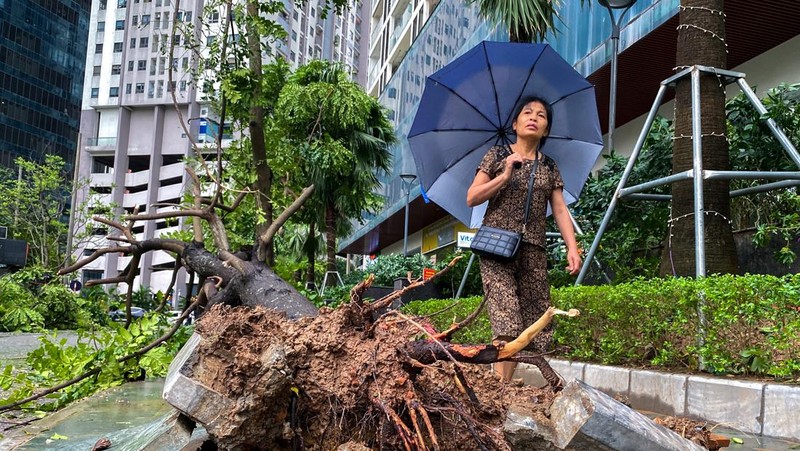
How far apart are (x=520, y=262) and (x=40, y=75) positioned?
79244mm

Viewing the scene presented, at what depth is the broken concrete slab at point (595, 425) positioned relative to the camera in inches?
75.5

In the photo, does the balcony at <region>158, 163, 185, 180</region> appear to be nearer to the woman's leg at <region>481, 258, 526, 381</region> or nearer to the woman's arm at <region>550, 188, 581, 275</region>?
the woman's arm at <region>550, 188, 581, 275</region>

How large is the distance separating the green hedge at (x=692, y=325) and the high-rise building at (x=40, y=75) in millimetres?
67295

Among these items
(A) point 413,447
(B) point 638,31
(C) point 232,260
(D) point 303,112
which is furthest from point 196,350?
(D) point 303,112

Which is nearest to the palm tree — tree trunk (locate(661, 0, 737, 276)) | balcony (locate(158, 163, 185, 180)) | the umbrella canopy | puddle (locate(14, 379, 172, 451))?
tree trunk (locate(661, 0, 737, 276))

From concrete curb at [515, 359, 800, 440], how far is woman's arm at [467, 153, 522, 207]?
1.58 m

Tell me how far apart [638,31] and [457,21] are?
12935 millimetres

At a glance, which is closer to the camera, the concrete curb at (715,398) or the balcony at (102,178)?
the concrete curb at (715,398)

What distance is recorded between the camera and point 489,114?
4730 millimetres

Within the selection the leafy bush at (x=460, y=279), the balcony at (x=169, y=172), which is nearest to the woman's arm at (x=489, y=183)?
the leafy bush at (x=460, y=279)

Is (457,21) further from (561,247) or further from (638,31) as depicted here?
(561,247)

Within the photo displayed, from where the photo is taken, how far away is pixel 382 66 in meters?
46.9

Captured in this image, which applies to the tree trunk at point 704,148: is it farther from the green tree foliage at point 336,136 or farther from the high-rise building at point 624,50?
the green tree foliage at point 336,136

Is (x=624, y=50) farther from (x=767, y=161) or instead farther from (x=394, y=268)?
(x=394, y=268)
